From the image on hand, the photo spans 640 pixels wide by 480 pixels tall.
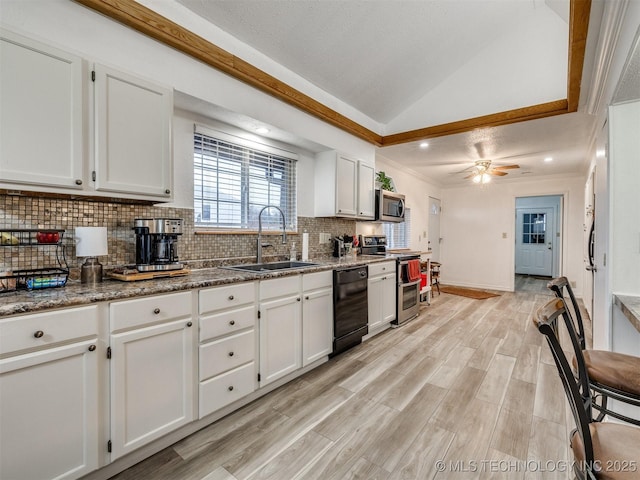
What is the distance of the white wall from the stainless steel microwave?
3201mm

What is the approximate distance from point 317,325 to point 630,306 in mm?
2027

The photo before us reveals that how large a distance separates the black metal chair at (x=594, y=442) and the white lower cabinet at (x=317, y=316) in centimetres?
181

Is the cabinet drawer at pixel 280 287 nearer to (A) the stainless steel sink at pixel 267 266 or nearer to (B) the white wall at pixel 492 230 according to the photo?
(A) the stainless steel sink at pixel 267 266

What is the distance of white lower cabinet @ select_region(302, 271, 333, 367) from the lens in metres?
2.57

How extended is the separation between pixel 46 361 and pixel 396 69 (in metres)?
3.72

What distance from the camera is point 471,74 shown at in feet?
11.8

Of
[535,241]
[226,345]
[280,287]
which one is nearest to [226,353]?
[226,345]

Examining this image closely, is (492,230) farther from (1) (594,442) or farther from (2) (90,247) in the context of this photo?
(2) (90,247)

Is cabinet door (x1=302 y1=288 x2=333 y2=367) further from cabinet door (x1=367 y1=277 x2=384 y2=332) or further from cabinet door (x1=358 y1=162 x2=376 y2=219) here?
cabinet door (x1=358 y1=162 x2=376 y2=219)

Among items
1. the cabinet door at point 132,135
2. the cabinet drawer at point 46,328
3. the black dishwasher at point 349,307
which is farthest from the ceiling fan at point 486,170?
the cabinet drawer at point 46,328

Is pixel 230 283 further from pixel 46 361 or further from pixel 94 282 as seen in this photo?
pixel 46 361

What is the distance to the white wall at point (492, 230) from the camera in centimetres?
598

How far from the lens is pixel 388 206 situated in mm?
4414

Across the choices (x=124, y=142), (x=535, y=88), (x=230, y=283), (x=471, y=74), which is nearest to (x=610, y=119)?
(x=535, y=88)
